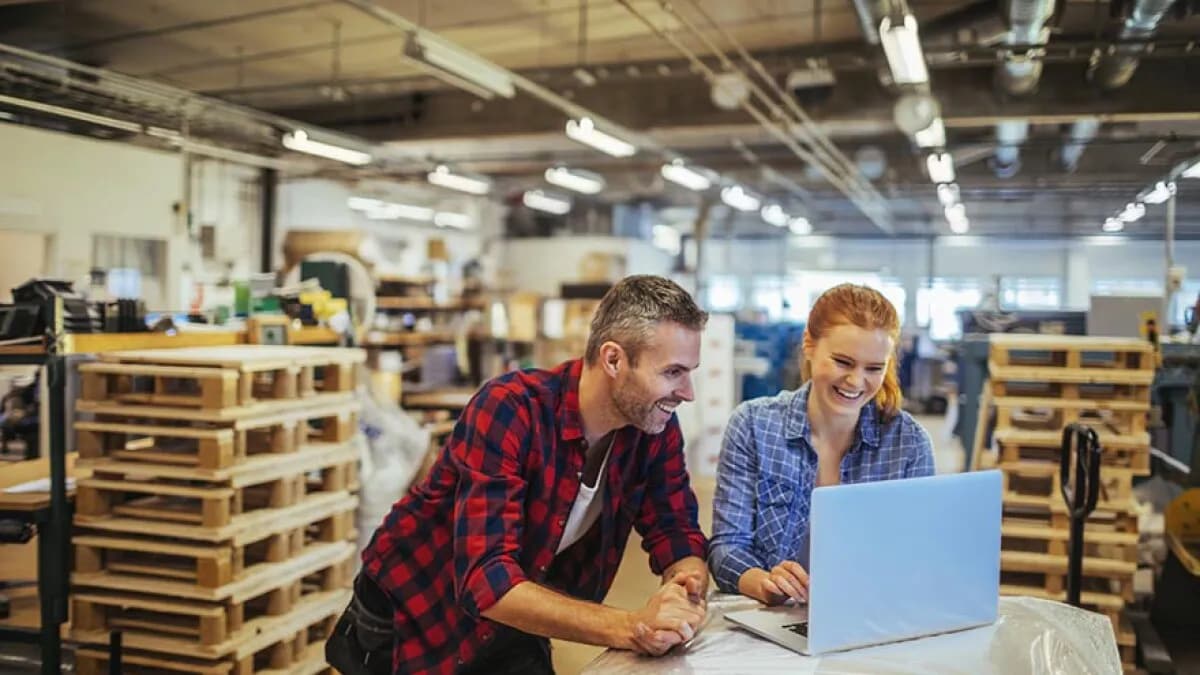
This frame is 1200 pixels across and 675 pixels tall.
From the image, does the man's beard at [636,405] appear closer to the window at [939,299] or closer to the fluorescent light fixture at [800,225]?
the window at [939,299]

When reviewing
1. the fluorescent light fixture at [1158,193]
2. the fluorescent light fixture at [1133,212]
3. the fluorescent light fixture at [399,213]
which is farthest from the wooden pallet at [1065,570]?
the fluorescent light fixture at [399,213]

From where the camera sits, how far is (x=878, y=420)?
7.61ft

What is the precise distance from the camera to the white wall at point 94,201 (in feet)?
26.0

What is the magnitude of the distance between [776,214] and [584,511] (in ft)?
43.4

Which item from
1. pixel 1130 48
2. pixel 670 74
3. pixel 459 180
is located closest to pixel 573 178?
pixel 459 180

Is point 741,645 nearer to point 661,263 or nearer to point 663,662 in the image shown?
point 663,662

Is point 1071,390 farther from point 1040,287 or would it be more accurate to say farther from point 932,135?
point 1040,287

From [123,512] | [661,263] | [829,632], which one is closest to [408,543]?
[829,632]

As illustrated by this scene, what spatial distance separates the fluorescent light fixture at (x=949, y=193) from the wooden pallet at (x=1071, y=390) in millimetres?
5044

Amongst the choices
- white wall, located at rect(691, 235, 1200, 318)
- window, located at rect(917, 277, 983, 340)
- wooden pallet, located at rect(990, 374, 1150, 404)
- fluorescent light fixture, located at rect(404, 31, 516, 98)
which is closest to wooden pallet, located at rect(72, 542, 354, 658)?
fluorescent light fixture, located at rect(404, 31, 516, 98)

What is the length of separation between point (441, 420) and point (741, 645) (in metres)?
6.76

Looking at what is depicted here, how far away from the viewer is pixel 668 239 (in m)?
17.3

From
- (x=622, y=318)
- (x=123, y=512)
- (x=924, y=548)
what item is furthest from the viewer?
(x=123, y=512)

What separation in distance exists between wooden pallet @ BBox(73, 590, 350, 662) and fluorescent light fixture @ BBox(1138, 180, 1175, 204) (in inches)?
236
